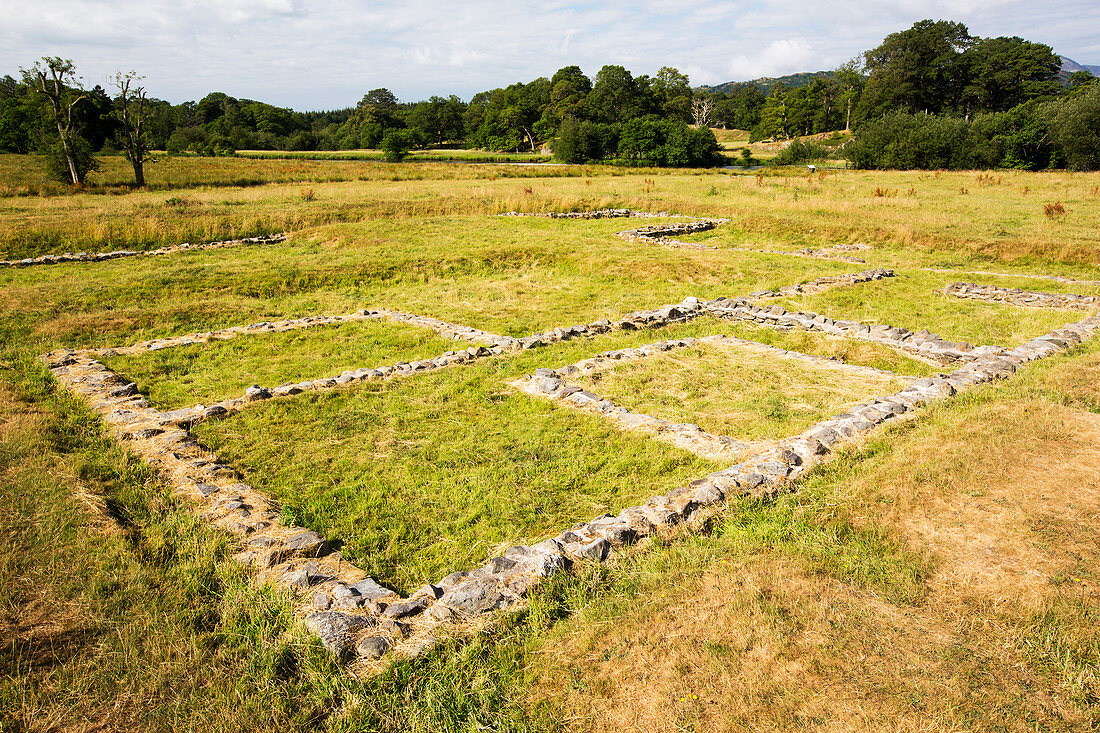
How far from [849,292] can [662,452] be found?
1010 cm

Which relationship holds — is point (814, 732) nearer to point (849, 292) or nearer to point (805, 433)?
point (805, 433)

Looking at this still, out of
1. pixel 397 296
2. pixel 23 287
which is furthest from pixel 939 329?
pixel 23 287

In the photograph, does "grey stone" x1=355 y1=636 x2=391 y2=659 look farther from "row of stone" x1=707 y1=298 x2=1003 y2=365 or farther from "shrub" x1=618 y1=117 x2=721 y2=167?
"shrub" x1=618 y1=117 x2=721 y2=167

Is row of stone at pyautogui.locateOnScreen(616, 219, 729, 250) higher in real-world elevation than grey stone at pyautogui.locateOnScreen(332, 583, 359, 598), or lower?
higher

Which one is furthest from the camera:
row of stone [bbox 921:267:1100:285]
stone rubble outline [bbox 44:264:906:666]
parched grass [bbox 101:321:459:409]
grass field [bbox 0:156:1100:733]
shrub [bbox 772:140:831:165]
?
shrub [bbox 772:140:831:165]

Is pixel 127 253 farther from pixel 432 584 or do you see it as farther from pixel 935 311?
pixel 935 311

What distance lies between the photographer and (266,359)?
10188 millimetres

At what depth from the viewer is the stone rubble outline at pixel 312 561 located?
3.90 meters

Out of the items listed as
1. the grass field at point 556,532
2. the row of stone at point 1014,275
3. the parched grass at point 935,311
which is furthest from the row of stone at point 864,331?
the row of stone at point 1014,275

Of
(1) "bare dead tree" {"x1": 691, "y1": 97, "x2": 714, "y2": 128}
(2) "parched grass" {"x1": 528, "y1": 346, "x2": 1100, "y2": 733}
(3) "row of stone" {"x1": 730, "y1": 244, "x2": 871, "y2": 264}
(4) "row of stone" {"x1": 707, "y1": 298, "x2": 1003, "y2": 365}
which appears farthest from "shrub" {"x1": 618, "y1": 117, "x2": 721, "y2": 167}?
Answer: (2) "parched grass" {"x1": 528, "y1": 346, "x2": 1100, "y2": 733}

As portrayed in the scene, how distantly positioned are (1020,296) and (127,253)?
23791 mm

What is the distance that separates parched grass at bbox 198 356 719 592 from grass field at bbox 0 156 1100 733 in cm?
4

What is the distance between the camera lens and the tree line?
42.0 meters

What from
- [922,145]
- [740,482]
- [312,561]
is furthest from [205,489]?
[922,145]
